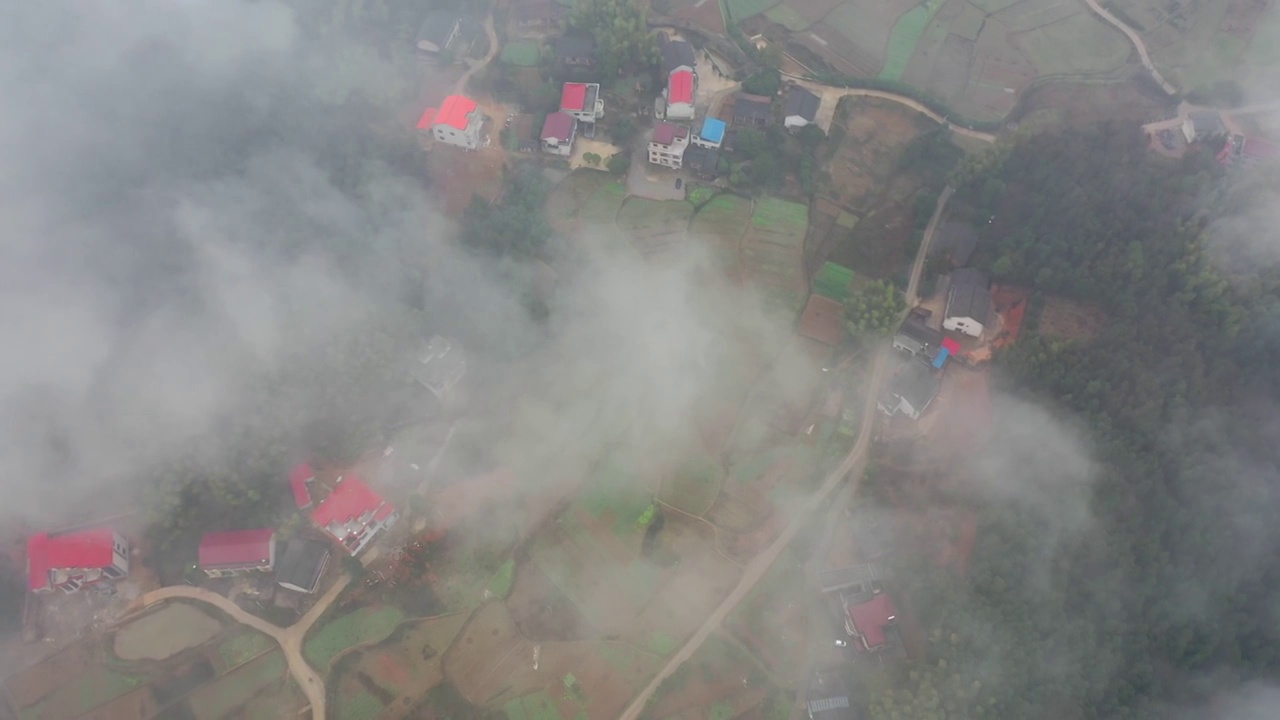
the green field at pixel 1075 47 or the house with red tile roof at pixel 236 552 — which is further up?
the green field at pixel 1075 47

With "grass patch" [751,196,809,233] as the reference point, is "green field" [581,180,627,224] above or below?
below

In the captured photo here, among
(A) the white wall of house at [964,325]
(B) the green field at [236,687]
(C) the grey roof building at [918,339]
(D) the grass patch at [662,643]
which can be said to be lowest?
(B) the green field at [236,687]

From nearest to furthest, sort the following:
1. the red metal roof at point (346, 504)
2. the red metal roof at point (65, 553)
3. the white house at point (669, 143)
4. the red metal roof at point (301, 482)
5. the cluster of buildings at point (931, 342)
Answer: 1. the red metal roof at point (65, 553)
2. the red metal roof at point (346, 504)
3. the red metal roof at point (301, 482)
4. the cluster of buildings at point (931, 342)
5. the white house at point (669, 143)

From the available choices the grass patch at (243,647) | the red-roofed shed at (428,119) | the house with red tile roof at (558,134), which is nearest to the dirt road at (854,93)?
the house with red tile roof at (558,134)

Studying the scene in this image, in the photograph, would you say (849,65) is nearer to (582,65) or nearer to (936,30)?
(936,30)

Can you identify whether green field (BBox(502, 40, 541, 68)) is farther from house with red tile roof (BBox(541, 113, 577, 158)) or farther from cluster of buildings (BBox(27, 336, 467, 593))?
cluster of buildings (BBox(27, 336, 467, 593))

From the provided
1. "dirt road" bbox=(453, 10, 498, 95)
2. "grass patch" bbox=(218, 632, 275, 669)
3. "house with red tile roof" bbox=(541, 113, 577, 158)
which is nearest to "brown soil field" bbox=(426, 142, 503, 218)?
"house with red tile roof" bbox=(541, 113, 577, 158)

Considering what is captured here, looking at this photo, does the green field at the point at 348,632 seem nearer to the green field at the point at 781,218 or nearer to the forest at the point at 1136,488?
the forest at the point at 1136,488
